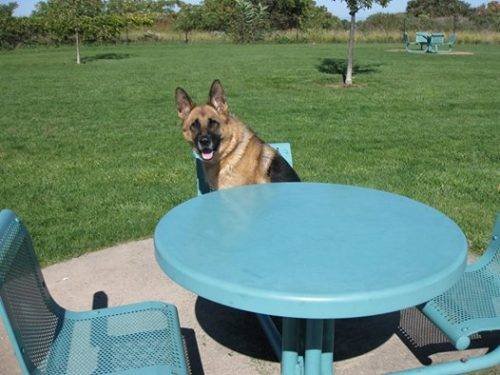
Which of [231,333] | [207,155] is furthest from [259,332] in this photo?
[207,155]

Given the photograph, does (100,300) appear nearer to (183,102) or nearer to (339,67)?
(183,102)

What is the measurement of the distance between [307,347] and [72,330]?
1065mm

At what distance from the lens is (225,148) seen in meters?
4.20

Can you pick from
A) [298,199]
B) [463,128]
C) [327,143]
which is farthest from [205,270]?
[463,128]

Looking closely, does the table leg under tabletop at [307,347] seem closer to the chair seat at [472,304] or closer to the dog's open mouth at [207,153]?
the chair seat at [472,304]

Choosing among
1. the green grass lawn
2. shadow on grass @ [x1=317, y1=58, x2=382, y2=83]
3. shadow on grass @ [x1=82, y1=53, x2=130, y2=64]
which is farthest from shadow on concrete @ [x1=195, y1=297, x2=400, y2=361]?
shadow on grass @ [x1=82, y1=53, x2=130, y2=64]

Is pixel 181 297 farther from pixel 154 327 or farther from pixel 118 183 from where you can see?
pixel 118 183

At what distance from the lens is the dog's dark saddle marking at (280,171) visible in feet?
13.3

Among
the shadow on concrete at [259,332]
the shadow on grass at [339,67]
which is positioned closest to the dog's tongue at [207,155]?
the shadow on concrete at [259,332]

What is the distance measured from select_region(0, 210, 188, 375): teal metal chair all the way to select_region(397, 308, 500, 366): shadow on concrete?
1444 mm

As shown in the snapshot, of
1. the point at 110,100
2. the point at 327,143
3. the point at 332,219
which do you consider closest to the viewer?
the point at 332,219

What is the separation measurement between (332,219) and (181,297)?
5.37 ft

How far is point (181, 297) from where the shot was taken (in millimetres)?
3541

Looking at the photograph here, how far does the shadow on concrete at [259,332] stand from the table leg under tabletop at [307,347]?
56cm
